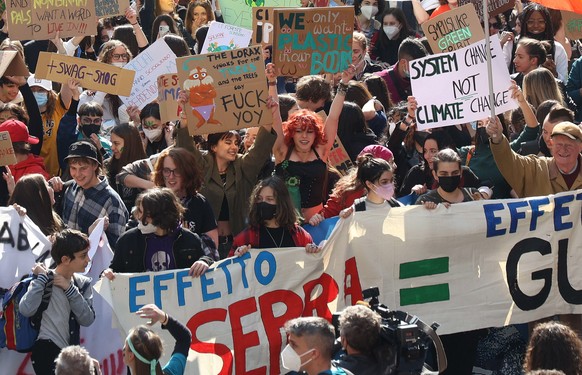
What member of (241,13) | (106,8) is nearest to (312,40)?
(106,8)

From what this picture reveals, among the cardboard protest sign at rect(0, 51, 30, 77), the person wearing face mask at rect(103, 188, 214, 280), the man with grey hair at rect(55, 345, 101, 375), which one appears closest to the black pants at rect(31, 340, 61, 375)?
the person wearing face mask at rect(103, 188, 214, 280)

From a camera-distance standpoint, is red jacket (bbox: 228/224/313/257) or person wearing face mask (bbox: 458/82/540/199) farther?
person wearing face mask (bbox: 458/82/540/199)

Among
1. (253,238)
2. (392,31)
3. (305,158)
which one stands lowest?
(253,238)

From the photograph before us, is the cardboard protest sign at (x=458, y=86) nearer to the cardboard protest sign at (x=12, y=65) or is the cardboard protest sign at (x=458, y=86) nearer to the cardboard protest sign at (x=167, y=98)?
the cardboard protest sign at (x=167, y=98)

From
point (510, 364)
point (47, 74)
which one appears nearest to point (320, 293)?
point (510, 364)

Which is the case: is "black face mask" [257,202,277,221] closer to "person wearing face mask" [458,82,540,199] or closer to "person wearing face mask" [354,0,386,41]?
"person wearing face mask" [458,82,540,199]

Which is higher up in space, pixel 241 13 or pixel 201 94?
Answer: pixel 241 13

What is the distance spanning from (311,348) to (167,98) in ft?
15.9

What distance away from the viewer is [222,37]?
13500mm

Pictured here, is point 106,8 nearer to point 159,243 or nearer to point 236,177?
point 236,177

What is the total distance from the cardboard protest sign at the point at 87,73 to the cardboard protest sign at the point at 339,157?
1.98m

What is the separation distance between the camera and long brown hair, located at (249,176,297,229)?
920 cm

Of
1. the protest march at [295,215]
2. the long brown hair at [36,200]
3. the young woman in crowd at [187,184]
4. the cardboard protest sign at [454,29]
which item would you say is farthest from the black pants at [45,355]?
the cardboard protest sign at [454,29]

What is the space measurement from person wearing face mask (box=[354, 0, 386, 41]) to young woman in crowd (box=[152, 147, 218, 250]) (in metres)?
6.69
